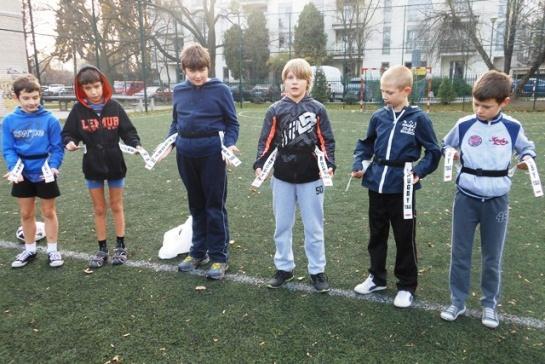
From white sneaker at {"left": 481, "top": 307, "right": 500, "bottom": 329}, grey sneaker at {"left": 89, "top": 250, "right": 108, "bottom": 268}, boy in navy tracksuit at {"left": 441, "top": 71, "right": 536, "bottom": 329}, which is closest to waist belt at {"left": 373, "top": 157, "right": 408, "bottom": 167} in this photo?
boy in navy tracksuit at {"left": 441, "top": 71, "right": 536, "bottom": 329}

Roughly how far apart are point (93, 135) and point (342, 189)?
3.94 metres

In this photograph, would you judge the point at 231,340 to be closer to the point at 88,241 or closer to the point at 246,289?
the point at 246,289

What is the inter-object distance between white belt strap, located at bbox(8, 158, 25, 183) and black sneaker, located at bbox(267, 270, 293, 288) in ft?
7.64

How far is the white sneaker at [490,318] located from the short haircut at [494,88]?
1.42m

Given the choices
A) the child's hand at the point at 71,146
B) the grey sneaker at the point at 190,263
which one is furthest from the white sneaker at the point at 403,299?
the child's hand at the point at 71,146

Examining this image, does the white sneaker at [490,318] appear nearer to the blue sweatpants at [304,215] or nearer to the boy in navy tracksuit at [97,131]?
the blue sweatpants at [304,215]

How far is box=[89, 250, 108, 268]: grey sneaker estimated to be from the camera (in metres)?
4.08

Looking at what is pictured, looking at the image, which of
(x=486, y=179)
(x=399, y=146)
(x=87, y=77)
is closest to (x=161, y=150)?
(x=87, y=77)

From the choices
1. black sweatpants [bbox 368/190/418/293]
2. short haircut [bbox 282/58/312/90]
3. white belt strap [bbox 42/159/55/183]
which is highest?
short haircut [bbox 282/58/312/90]

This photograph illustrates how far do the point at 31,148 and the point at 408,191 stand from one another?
3165 millimetres

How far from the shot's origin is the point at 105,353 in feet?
9.15

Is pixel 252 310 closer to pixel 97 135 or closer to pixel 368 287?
pixel 368 287

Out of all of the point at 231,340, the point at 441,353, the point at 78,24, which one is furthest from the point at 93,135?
the point at 78,24

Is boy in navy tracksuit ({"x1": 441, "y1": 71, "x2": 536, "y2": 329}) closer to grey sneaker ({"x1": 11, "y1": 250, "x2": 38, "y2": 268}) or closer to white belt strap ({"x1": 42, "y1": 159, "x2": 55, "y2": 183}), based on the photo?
white belt strap ({"x1": 42, "y1": 159, "x2": 55, "y2": 183})
